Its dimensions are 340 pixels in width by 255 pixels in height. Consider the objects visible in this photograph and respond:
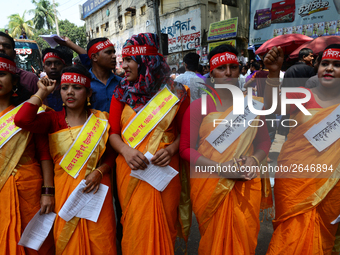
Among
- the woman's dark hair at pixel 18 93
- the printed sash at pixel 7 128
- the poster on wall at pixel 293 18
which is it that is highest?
the poster on wall at pixel 293 18

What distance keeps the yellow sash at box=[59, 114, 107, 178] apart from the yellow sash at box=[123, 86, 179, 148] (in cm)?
24

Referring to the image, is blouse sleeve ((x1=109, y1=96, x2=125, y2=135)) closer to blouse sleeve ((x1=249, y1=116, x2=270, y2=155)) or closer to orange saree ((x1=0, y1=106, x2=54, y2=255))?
orange saree ((x1=0, y1=106, x2=54, y2=255))

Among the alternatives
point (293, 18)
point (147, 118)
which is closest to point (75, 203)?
point (147, 118)

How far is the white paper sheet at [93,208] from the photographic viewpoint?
1.84 m

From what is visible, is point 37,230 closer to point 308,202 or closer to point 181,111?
point 181,111

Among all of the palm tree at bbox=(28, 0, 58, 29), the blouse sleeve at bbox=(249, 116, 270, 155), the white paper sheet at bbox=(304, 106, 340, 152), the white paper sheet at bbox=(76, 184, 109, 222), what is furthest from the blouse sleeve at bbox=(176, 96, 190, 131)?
the palm tree at bbox=(28, 0, 58, 29)

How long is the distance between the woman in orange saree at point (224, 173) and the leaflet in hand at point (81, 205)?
751 millimetres

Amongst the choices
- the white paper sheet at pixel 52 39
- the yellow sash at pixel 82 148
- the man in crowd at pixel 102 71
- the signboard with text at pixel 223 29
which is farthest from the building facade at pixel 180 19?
the yellow sash at pixel 82 148

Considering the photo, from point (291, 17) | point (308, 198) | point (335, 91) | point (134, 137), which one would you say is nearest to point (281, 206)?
point (308, 198)

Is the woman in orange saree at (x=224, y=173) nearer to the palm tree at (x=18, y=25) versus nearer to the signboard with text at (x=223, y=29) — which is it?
the signboard with text at (x=223, y=29)

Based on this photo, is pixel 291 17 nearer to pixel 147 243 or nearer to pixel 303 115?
pixel 303 115

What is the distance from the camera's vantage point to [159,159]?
1831 mm

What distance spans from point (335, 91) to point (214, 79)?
0.90 metres

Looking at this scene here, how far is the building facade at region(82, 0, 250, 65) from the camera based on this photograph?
Result: 14.8 metres
